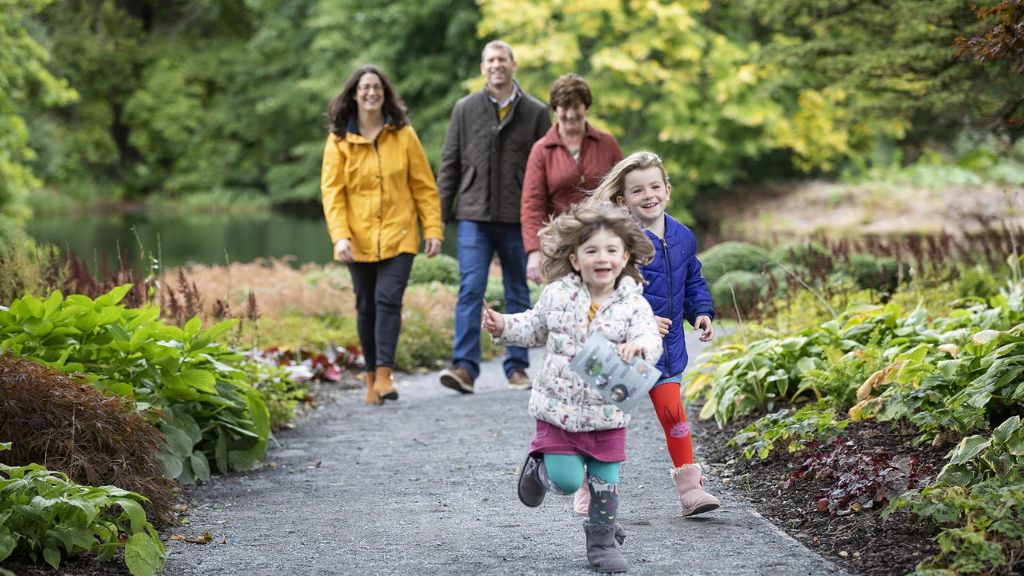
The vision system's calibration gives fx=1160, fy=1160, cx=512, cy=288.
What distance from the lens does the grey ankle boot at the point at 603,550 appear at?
3.84 meters

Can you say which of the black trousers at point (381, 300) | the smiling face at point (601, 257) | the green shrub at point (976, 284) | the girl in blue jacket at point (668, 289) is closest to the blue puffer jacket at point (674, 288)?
the girl in blue jacket at point (668, 289)

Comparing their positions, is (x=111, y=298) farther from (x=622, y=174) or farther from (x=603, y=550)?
(x=603, y=550)

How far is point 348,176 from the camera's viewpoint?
24.5ft

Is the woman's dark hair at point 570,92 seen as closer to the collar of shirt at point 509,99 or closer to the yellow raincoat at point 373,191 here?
the collar of shirt at point 509,99

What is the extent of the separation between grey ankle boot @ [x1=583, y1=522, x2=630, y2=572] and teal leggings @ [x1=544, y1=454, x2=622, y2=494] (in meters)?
0.15

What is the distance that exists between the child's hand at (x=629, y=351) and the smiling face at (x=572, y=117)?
3160mm

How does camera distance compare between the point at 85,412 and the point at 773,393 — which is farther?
the point at 773,393

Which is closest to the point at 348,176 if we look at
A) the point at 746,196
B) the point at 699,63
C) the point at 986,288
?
the point at 986,288

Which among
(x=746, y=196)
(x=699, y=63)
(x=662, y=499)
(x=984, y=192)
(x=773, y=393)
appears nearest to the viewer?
(x=662, y=499)

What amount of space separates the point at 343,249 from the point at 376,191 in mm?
447

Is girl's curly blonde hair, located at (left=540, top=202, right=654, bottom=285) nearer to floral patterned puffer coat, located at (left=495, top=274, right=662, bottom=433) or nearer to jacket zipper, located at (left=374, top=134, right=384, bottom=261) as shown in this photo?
floral patterned puffer coat, located at (left=495, top=274, right=662, bottom=433)

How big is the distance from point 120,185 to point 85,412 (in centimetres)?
4601

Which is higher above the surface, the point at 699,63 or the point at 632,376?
the point at 699,63

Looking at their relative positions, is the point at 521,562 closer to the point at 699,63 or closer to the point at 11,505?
the point at 11,505
